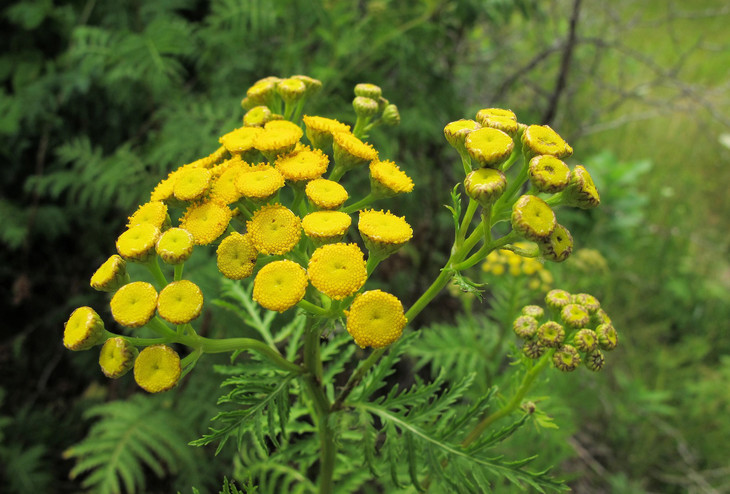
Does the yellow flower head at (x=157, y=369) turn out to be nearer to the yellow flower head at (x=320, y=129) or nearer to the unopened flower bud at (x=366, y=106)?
the yellow flower head at (x=320, y=129)

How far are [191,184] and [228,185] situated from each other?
0.33 feet

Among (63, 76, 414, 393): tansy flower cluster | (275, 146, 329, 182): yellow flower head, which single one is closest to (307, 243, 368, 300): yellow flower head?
(63, 76, 414, 393): tansy flower cluster

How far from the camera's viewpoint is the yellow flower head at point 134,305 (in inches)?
45.8

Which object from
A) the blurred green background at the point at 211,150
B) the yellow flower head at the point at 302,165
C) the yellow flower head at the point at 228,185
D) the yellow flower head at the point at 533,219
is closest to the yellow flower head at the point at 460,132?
the yellow flower head at the point at 533,219

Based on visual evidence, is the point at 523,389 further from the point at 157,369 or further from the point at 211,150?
the point at 211,150

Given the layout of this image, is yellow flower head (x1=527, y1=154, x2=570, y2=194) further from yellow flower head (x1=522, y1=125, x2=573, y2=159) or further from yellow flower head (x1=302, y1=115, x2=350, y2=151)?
yellow flower head (x1=302, y1=115, x2=350, y2=151)

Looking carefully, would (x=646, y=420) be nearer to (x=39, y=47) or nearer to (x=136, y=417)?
(x=136, y=417)

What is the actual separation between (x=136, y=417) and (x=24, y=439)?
865mm

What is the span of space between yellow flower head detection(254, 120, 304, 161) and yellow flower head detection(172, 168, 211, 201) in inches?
7.1

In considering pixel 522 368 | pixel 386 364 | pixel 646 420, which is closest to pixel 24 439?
pixel 386 364

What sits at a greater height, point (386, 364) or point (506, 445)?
point (386, 364)

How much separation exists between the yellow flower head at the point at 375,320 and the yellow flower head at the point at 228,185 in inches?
18.3

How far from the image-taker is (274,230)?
1285mm

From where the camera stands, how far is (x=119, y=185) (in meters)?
3.12
